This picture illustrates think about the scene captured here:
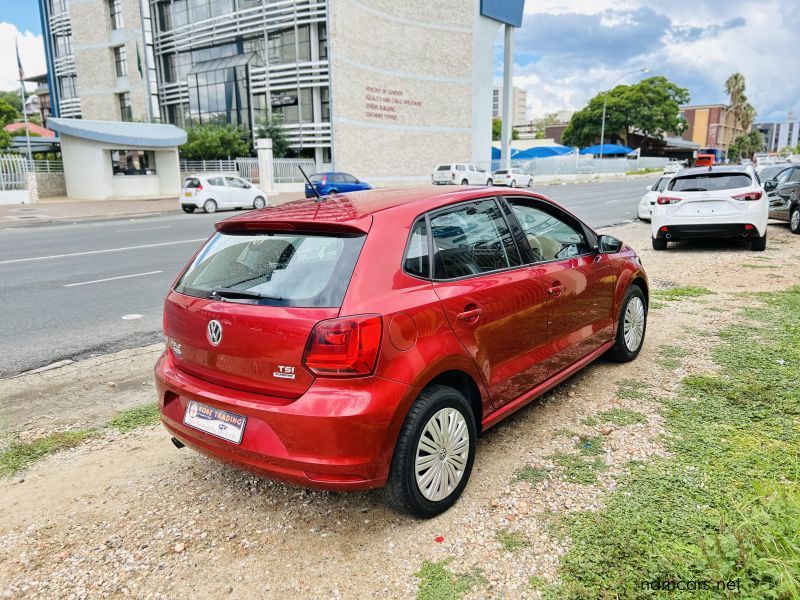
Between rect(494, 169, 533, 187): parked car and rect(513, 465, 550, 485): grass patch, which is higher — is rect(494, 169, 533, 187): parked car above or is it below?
above

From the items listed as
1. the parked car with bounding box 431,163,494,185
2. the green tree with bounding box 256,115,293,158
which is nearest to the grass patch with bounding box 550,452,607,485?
the parked car with bounding box 431,163,494,185

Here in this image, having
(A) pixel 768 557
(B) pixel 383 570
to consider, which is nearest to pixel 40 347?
(B) pixel 383 570

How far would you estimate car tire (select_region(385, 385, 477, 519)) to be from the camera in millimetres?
2811

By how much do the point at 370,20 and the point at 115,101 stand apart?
82.1 feet

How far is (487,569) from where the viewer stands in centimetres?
264

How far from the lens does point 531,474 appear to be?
11.2 feet

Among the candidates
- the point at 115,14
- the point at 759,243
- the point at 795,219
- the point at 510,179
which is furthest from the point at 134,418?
the point at 115,14

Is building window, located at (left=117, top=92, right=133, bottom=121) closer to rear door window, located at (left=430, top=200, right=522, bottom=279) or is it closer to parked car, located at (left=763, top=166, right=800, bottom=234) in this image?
parked car, located at (left=763, top=166, right=800, bottom=234)

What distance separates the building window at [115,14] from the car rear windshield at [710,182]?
2029 inches

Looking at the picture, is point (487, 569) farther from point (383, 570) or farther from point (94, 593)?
point (94, 593)

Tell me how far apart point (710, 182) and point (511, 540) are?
993cm

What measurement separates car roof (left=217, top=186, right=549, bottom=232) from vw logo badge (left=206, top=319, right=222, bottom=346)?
61 centimetres

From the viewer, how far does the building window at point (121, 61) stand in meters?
49.6

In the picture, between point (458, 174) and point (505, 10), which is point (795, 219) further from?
point (505, 10)
